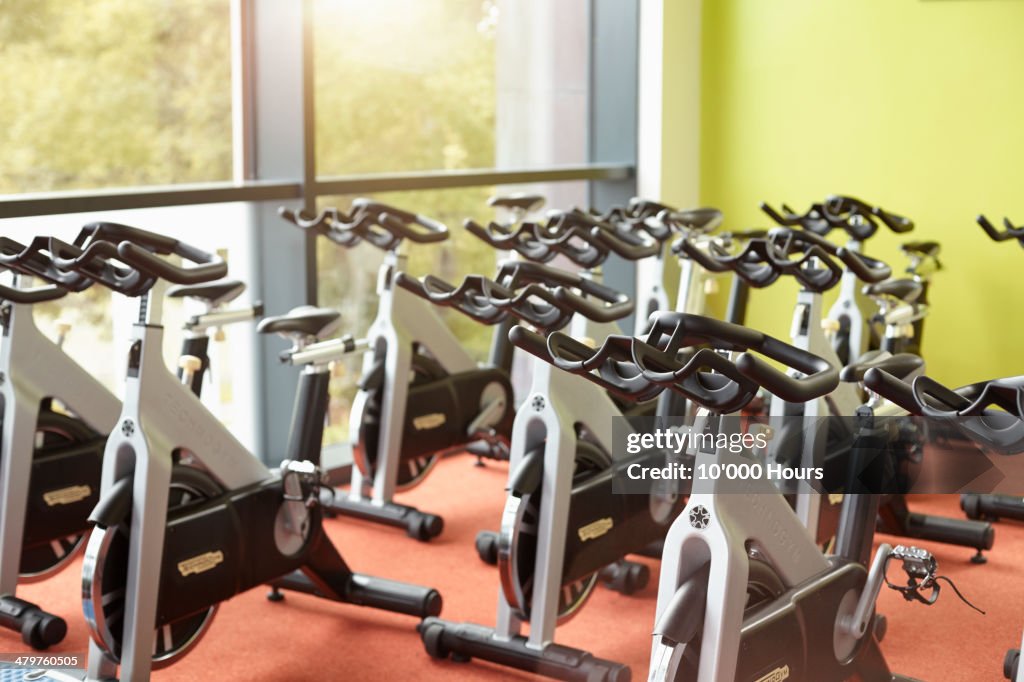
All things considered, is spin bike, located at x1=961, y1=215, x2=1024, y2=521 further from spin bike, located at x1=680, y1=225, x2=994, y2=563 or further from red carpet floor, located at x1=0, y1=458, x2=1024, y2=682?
spin bike, located at x1=680, y1=225, x2=994, y2=563

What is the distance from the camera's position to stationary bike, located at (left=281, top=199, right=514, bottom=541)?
13.0 ft

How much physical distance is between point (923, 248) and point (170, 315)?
2.78 metres

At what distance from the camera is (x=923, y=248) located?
14.8 feet

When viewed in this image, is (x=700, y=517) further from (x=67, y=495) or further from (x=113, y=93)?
(x=113, y=93)

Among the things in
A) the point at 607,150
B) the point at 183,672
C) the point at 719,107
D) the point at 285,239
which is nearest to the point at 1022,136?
the point at 719,107

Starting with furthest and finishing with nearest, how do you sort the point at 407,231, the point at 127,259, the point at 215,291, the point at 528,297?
the point at 407,231 < the point at 215,291 < the point at 528,297 < the point at 127,259

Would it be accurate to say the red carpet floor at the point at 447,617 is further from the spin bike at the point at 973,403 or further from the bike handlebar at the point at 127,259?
the spin bike at the point at 973,403

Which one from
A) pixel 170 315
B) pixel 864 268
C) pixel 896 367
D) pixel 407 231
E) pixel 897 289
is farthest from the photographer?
pixel 170 315

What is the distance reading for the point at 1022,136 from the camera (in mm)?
4848

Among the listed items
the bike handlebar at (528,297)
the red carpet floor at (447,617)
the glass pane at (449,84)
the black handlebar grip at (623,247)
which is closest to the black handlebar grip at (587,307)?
the bike handlebar at (528,297)

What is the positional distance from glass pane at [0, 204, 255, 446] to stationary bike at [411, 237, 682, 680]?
119cm

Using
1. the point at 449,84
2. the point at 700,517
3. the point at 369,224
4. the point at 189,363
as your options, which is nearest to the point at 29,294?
the point at 189,363

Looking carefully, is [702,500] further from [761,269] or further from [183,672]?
[183,672]

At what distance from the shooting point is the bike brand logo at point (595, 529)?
3002 millimetres
